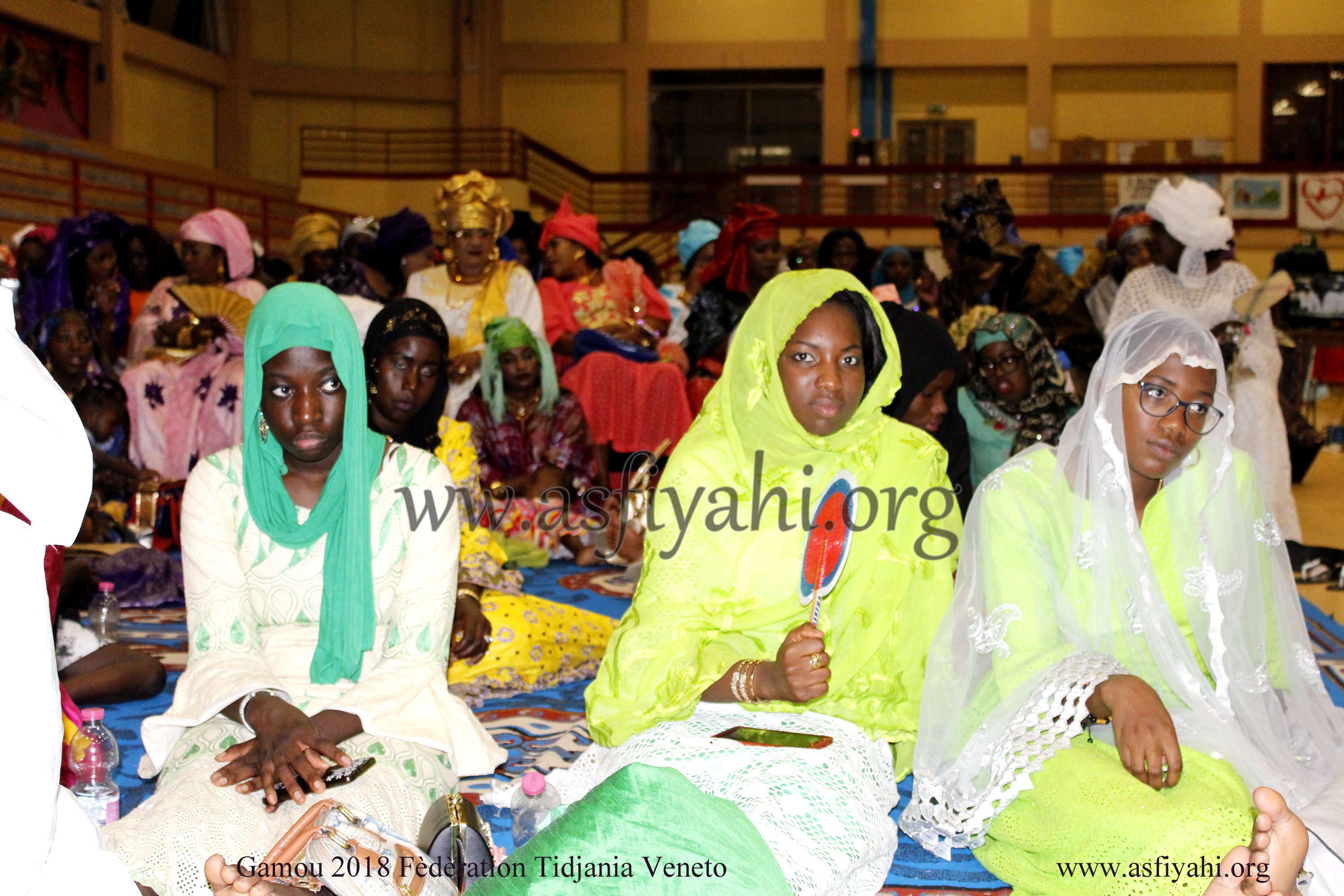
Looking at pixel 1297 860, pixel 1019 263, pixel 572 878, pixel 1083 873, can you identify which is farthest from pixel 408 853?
pixel 1019 263

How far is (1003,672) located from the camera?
2318mm

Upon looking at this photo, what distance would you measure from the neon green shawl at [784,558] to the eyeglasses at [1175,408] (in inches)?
17.3

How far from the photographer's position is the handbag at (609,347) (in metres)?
6.50

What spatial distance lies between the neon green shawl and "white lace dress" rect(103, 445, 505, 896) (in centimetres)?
32

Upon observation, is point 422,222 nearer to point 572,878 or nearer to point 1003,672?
point 1003,672

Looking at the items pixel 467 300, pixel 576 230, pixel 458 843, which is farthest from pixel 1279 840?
pixel 576 230

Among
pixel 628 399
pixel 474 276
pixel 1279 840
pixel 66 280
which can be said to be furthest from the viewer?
pixel 66 280

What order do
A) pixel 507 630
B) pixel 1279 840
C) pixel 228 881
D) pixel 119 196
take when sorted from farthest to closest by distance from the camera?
pixel 119 196
pixel 507 630
pixel 1279 840
pixel 228 881

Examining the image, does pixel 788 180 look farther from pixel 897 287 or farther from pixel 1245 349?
pixel 1245 349

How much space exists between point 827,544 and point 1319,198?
601 inches

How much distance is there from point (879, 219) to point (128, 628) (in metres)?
12.7

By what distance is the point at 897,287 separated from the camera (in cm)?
803

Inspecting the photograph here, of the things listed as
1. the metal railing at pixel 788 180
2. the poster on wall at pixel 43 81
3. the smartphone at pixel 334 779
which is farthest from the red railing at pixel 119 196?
the smartphone at pixel 334 779

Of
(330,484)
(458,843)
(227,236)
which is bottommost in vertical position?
(458,843)
